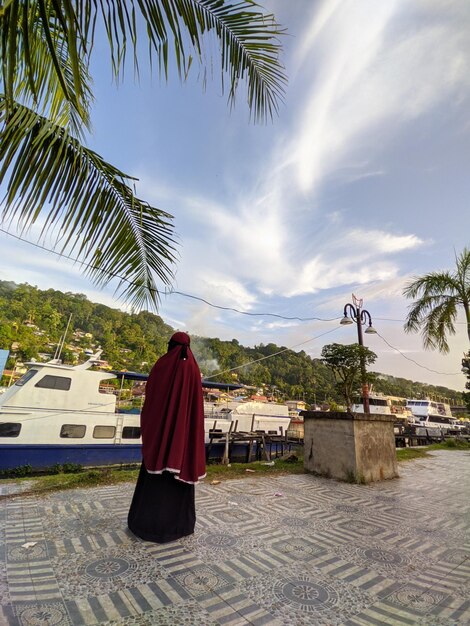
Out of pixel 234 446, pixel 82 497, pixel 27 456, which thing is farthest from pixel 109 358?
pixel 82 497

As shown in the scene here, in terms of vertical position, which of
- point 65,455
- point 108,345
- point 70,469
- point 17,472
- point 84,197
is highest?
point 108,345

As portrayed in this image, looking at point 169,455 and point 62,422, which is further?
point 62,422

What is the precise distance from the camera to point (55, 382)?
9648 mm

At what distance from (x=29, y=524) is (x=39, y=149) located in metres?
3.35

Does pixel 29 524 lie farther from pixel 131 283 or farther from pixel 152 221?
pixel 152 221

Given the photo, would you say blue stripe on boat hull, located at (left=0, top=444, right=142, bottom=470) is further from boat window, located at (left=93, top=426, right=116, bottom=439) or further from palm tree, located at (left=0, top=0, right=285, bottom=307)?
palm tree, located at (left=0, top=0, right=285, bottom=307)

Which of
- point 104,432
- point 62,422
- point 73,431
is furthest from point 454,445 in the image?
point 62,422

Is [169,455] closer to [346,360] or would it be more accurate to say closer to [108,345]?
[346,360]

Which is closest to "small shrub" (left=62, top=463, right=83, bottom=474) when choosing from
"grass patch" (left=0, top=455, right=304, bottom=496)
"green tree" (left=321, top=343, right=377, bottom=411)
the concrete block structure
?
"grass patch" (left=0, top=455, right=304, bottom=496)

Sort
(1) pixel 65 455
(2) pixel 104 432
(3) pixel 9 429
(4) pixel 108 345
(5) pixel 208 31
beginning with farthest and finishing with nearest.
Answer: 1. (4) pixel 108 345
2. (2) pixel 104 432
3. (1) pixel 65 455
4. (3) pixel 9 429
5. (5) pixel 208 31

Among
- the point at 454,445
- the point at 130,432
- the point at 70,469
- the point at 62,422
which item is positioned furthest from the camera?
the point at 454,445

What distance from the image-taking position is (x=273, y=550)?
9.26 feet

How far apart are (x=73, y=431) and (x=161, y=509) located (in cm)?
843

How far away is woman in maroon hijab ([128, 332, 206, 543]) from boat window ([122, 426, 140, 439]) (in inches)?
352
